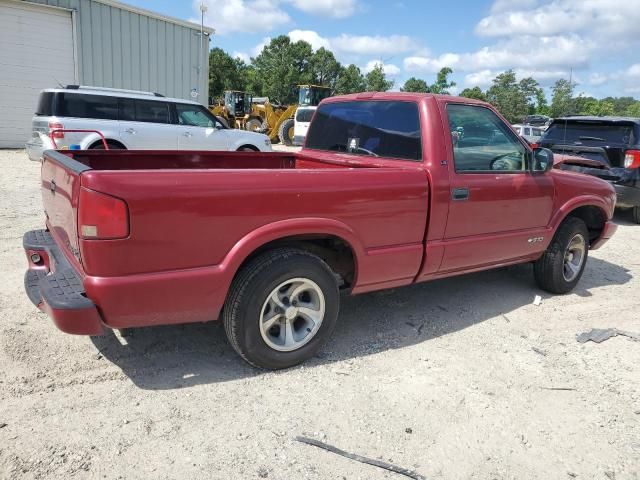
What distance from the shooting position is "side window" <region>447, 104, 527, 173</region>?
394cm

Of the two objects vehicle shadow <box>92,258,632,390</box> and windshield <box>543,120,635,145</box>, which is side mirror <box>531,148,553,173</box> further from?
windshield <box>543,120,635,145</box>

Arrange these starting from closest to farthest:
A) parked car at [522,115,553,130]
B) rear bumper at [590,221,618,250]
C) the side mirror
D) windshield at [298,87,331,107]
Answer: the side mirror
rear bumper at [590,221,618,250]
windshield at [298,87,331,107]
parked car at [522,115,553,130]

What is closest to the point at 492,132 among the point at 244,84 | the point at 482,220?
the point at 482,220

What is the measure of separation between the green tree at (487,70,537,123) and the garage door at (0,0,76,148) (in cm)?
3824

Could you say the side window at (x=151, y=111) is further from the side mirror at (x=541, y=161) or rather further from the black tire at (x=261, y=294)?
the black tire at (x=261, y=294)

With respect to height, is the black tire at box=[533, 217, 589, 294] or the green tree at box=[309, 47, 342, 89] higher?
the green tree at box=[309, 47, 342, 89]

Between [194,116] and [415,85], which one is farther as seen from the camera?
[415,85]

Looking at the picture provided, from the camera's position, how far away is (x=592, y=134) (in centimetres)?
898

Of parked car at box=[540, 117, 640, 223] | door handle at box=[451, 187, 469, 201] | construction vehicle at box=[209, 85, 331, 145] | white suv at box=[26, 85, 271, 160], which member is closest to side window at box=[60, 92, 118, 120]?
white suv at box=[26, 85, 271, 160]

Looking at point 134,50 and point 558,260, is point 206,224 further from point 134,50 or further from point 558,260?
point 134,50

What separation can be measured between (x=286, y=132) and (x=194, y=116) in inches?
428

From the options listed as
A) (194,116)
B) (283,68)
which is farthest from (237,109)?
(283,68)

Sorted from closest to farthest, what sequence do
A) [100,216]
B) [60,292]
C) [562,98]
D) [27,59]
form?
[100,216] → [60,292] → [27,59] → [562,98]

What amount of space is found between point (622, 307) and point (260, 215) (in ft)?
13.0
